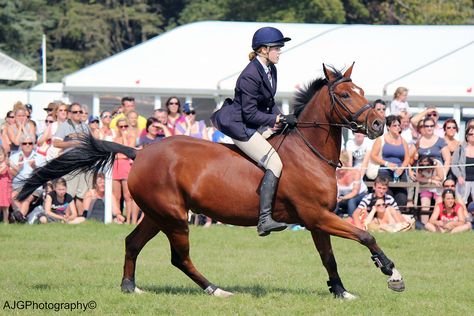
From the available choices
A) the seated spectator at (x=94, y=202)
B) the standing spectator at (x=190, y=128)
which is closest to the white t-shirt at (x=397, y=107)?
the standing spectator at (x=190, y=128)

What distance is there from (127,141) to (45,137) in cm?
153

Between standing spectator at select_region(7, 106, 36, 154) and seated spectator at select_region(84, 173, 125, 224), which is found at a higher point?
standing spectator at select_region(7, 106, 36, 154)

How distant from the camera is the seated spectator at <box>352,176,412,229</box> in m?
16.8

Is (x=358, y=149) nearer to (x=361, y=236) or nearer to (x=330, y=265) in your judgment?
(x=330, y=265)

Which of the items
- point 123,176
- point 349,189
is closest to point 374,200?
point 349,189

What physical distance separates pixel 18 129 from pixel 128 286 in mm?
8652

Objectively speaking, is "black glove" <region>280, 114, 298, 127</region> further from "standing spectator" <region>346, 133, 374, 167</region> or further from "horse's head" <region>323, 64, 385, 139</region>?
"standing spectator" <region>346, 133, 374, 167</region>

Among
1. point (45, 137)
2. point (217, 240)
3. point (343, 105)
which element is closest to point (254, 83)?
point (343, 105)

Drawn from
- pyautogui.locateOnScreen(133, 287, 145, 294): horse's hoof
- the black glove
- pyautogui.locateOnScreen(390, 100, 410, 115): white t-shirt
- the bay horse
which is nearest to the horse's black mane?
the bay horse

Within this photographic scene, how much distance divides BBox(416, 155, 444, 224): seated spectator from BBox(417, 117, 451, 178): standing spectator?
4.8 inches

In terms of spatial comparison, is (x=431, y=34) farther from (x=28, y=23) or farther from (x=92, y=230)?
(x=28, y=23)

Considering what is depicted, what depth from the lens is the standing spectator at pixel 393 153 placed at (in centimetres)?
1746

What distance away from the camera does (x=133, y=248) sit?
1098cm

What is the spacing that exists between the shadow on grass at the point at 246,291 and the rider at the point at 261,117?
853 mm
